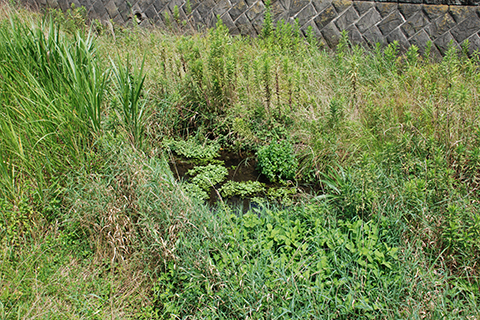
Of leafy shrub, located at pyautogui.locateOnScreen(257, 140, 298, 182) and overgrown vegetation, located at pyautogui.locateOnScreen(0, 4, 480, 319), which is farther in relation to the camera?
leafy shrub, located at pyautogui.locateOnScreen(257, 140, 298, 182)

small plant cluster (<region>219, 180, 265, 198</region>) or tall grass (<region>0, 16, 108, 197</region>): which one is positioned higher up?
tall grass (<region>0, 16, 108, 197</region>)

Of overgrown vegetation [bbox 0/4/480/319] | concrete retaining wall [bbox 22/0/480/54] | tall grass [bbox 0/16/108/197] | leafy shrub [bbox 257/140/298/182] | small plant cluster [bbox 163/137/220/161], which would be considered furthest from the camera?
concrete retaining wall [bbox 22/0/480/54]

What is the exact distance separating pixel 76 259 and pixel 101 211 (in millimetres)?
368

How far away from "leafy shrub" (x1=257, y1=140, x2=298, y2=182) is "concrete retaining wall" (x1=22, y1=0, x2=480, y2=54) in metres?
3.09

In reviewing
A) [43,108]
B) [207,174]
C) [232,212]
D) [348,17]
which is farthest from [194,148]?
[348,17]

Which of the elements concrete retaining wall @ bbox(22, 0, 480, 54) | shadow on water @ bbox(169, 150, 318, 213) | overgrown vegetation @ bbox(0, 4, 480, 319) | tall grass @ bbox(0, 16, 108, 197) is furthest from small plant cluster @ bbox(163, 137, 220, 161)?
concrete retaining wall @ bbox(22, 0, 480, 54)

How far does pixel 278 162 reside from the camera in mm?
3750

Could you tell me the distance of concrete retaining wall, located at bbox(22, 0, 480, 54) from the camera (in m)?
5.30

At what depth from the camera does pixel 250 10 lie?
673 centimetres

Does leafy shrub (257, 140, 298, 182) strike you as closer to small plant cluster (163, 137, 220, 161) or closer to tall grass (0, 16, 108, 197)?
small plant cluster (163, 137, 220, 161)

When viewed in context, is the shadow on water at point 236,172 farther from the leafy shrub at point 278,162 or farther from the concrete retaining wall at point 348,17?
the concrete retaining wall at point 348,17

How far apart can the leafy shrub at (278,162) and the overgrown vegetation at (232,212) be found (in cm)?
2

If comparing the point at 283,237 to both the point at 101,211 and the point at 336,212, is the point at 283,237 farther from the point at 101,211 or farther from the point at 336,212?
the point at 101,211

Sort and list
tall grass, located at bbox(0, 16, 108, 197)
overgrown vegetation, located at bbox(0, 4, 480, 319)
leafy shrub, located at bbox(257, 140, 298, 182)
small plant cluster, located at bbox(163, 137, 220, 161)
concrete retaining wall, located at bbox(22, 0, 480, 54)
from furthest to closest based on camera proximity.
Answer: concrete retaining wall, located at bbox(22, 0, 480, 54)
small plant cluster, located at bbox(163, 137, 220, 161)
leafy shrub, located at bbox(257, 140, 298, 182)
tall grass, located at bbox(0, 16, 108, 197)
overgrown vegetation, located at bbox(0, 4, 480, 319)
